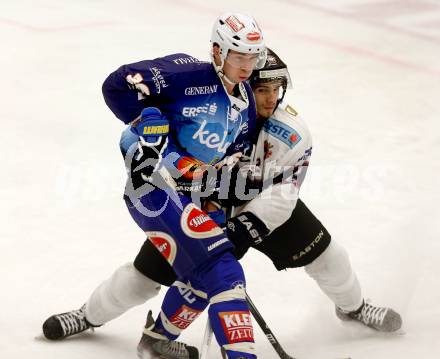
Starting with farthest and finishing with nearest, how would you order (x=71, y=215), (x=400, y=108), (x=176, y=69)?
(x=400, y=108), (x=71, y=215), (x=176, y=69)

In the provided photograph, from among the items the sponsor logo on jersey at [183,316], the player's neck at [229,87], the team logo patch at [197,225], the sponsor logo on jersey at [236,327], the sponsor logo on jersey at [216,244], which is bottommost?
the sponsor logo on jersey at [183,316]

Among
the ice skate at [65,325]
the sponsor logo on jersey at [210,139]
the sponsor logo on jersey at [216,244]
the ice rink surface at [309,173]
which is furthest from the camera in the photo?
the ice rink surface at [309,173]

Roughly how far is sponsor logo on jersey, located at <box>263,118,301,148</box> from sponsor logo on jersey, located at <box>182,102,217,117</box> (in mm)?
291

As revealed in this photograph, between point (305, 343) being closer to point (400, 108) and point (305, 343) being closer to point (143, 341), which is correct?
point (143, 341)

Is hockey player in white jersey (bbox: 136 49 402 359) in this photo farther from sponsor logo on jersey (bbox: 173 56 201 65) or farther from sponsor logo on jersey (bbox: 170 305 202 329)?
sponsor logo on jersey (bbox: 173 56 201 65)

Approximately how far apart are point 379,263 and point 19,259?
5.84ft

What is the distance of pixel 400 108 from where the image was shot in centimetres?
714

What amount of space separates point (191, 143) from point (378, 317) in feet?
4.13

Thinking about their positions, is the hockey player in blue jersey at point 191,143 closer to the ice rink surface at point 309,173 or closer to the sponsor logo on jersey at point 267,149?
the sponsor logo on jersey at point 267,149

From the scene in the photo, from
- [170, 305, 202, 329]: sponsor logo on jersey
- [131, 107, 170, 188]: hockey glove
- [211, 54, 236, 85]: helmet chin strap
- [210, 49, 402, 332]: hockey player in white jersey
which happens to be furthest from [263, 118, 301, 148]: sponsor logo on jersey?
[170, 305, 202, 329]: sponsor logo on jersey

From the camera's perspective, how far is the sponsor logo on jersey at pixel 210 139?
401cm

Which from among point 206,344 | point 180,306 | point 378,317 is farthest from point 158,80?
point 378,317

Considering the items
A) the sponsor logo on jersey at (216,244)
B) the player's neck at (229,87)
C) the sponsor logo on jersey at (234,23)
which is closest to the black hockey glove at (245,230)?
the sponsor logo on jersey at (216,244)

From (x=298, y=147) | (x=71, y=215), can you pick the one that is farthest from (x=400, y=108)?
(x=298, y=147)
